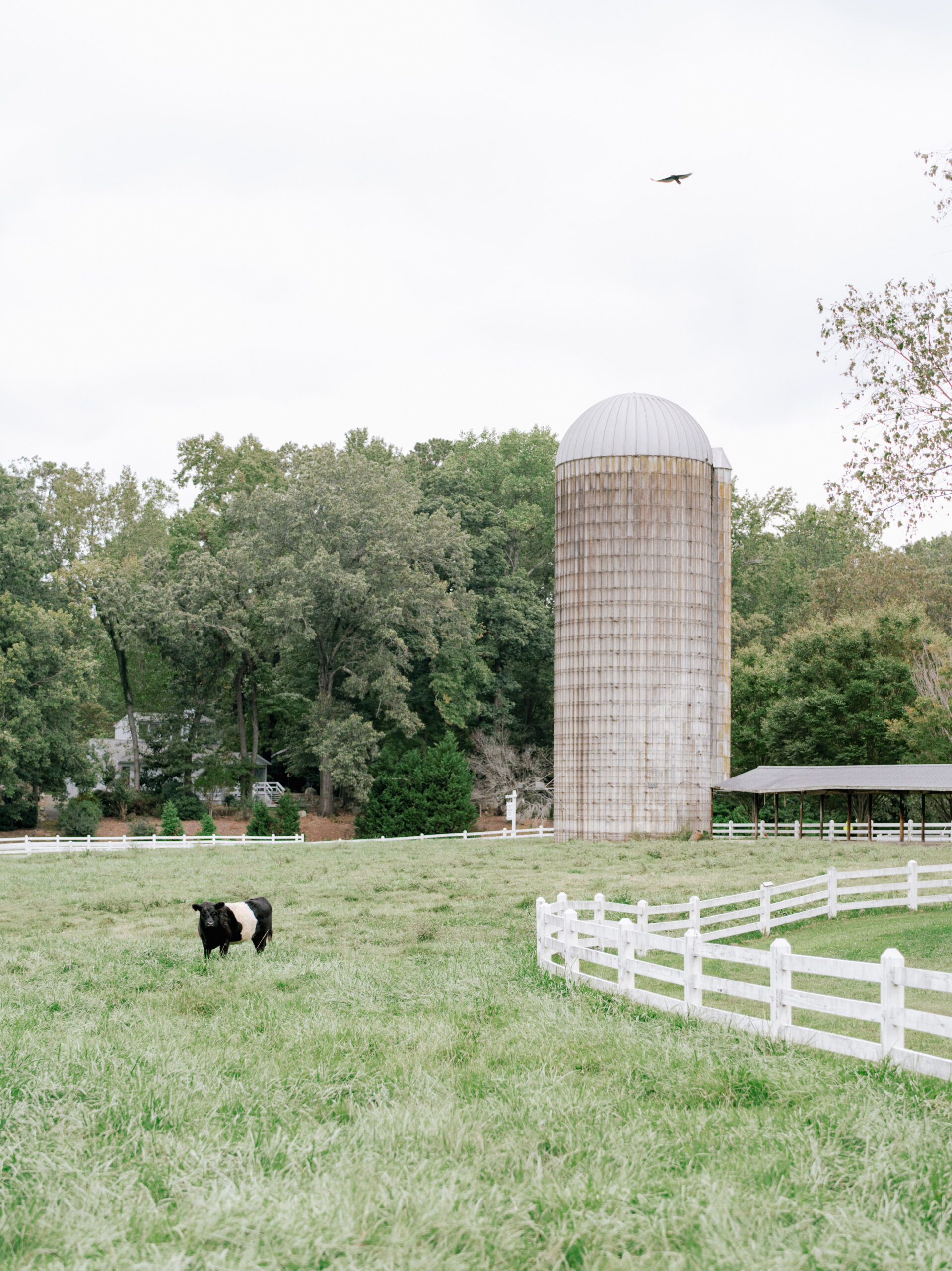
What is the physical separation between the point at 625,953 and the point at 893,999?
471 centimetres

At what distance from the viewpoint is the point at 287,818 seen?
A: 57.3m

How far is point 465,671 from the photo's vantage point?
67750mm

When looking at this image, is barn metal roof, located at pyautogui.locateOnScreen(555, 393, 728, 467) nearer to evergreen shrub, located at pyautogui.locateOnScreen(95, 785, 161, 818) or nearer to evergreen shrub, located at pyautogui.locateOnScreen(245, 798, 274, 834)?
evergreen shrub, located at pyautogui.locateOnScreen(245, 798, 274, 834)

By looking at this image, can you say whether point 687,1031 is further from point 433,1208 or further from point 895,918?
point 895,918

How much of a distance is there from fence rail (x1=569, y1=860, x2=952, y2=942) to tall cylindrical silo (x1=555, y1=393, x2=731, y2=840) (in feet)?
68.7

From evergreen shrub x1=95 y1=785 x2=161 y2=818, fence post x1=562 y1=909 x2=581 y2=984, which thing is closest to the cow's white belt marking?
fence post x1=562 y1=909 x2=581 y2=984

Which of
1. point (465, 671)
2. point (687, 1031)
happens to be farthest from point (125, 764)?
point (687, 1031)

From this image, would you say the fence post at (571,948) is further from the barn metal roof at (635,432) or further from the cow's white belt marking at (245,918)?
the barn metal roof at (635,432)

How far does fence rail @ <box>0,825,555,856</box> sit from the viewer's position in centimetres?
4756

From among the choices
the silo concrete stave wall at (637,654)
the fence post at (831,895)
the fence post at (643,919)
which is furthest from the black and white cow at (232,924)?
the silo concrete stave wall at (637,654)

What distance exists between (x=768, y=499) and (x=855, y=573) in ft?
59.8

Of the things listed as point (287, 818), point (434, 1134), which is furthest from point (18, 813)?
point (434, 1134)

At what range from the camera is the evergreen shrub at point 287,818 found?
5712 cm

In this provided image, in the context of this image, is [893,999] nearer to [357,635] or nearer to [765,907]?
[765,907]
